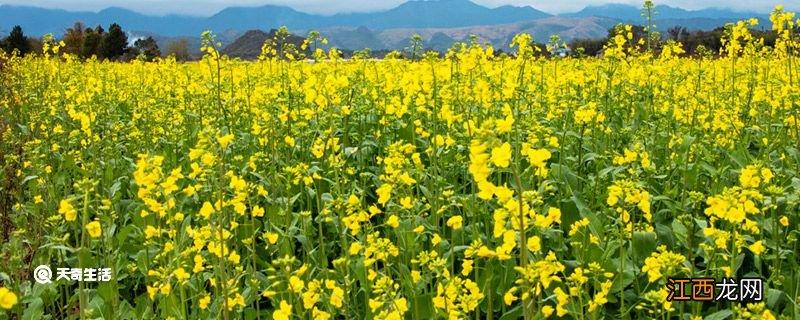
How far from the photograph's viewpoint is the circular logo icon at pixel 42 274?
11.4 ft

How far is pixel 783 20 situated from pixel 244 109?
509 cm

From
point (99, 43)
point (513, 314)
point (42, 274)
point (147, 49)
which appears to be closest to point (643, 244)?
point (513, 314)

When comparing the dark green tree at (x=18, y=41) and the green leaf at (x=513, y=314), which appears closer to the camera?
the green leaf at (x=513, y=314)

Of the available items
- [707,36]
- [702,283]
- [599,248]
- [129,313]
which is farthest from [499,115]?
[707,36]

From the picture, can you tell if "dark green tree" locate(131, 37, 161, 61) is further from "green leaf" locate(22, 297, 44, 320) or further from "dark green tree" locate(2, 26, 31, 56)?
"green leaf" locate(22, 297, 44, 320)

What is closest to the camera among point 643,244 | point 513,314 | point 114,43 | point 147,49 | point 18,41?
point 513,314

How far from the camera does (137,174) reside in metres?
2.80

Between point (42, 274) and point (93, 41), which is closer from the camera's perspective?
point (42, 274)

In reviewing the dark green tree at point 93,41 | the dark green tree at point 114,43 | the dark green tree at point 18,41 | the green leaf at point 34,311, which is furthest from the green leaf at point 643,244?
the dark green tree at point 114,43

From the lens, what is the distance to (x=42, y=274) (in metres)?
3.75

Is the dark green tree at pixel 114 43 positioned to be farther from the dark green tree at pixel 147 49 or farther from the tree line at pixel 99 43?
the dark green tree at pixel 147 49

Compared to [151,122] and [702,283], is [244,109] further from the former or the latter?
[702,283]

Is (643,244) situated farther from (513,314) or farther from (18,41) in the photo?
(18,41)

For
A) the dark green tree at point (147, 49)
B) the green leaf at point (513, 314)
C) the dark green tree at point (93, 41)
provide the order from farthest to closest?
the dark green tree at point (93, 41) → the dark green tree at point (147, 49) → the green leaf at point (513, 314)
